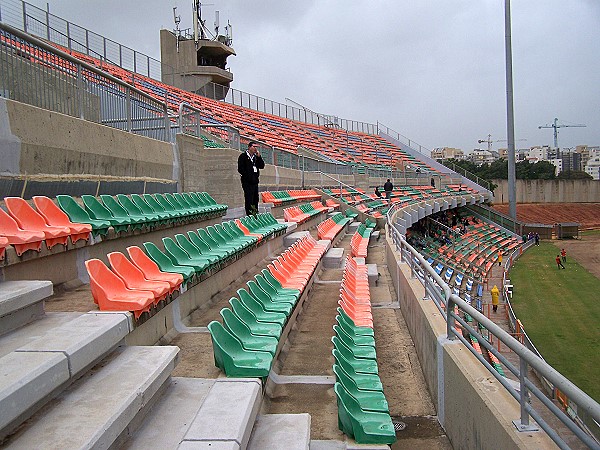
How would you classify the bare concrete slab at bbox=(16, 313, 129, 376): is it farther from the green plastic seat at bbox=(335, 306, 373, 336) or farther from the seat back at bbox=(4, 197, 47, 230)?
the green plastic seat at bbox=(335, 306, 373, 336)

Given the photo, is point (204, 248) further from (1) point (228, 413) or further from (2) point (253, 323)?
(1) point (228, 413)

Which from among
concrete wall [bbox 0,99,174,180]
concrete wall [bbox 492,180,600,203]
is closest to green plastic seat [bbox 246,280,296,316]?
concrete wall [bbox 0,99,174,180]

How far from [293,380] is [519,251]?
2907 centimetres

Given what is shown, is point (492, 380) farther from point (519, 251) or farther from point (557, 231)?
point (557, 231)

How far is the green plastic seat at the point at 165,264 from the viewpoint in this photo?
13.7ft

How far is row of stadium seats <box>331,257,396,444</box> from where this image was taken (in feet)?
9.78

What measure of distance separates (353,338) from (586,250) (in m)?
31.0

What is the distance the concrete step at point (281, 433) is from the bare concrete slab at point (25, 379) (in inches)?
37.8

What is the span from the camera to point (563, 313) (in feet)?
58.1

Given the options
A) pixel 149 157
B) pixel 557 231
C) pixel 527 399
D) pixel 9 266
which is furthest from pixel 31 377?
pixel 557 231

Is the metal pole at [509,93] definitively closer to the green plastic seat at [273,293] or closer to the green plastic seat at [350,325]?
the green plastic seat at [350,325]

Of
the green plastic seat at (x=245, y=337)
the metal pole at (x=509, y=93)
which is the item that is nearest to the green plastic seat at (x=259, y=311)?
the green plastic seat at (x=245, y=337)

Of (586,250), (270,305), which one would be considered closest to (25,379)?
(270,305)

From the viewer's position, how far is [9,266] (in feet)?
10.6
